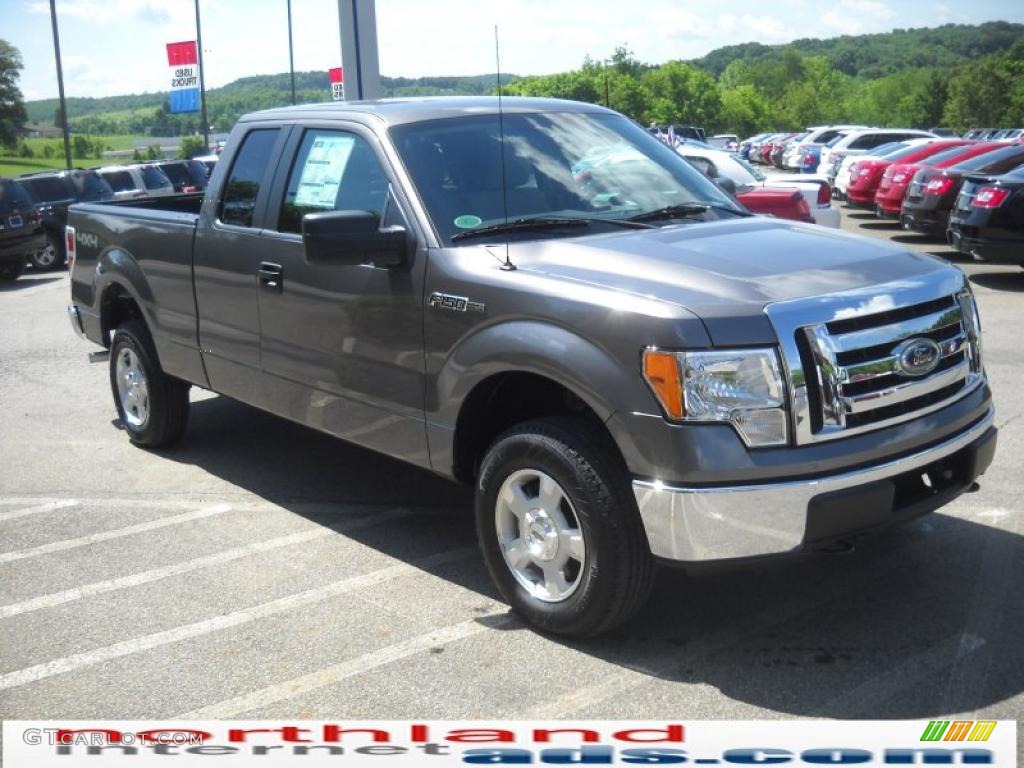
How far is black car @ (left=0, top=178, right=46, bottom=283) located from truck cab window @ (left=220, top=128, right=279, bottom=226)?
13609mm

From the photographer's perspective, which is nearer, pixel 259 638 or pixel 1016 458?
pixel 259 638

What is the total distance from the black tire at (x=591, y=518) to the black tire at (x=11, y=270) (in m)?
16.4

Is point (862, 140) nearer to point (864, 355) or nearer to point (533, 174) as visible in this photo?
point (533, 174)

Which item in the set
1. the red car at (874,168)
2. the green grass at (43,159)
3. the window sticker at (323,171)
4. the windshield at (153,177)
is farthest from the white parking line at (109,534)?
the green grass at (43,159)

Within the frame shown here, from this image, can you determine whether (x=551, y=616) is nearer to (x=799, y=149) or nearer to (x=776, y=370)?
(x=776, y=370)

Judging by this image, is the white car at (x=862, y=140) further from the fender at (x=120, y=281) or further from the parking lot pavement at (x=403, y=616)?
the fender at (x=120, y=281)

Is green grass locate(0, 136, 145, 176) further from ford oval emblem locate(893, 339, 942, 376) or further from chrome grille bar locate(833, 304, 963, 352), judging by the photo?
ford oval emblem locate(893, 339, 942, 376)

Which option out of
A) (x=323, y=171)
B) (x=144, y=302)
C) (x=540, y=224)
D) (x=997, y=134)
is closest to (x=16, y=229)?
(x=144, y=302)

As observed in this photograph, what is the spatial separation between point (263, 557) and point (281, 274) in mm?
1301

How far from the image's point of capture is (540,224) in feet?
16.1

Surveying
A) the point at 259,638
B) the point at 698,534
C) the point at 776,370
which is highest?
the point at 776,370

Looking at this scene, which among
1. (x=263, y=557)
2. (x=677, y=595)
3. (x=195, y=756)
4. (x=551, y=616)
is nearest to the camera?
(x=195, y=756)

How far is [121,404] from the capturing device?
757 centimetres

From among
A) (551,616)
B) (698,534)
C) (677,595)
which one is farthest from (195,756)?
(677,595)
